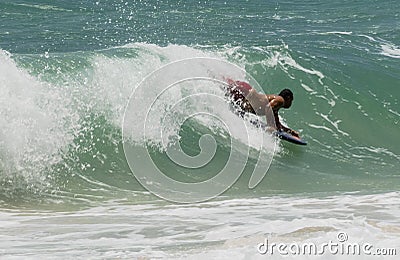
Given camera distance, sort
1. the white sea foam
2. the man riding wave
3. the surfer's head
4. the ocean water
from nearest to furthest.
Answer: the white sea foam < the ocean water < the man riding wave < the surfer's head

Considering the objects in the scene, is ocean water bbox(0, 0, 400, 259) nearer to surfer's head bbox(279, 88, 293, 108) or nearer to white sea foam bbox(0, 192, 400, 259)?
white sea foam bbox(0, 192, 400, 259)

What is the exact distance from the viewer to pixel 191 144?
1214cm

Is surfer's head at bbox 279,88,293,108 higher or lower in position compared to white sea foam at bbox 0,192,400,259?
higher

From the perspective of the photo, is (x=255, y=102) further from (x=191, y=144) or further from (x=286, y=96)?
(x=191, y=144)

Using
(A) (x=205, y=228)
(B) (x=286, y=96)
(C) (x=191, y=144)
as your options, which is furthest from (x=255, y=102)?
(A) (x=205, y=228)

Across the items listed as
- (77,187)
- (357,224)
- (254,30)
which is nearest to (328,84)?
(254,30)

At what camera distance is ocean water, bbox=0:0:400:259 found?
275 inches

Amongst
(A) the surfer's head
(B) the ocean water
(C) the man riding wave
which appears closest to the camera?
(B) the ocean water

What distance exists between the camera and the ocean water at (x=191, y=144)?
22.9 feet

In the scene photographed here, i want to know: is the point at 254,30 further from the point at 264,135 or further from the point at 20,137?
the point at 20,137

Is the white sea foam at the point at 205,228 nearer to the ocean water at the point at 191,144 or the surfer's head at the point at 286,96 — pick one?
the ocean water at the point at 191,144

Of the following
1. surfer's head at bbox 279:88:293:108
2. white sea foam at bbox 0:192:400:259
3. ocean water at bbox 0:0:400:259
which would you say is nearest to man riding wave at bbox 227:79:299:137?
surfer's head at bbox 279:88:293:108

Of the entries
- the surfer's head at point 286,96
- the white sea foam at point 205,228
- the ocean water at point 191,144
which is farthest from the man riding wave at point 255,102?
the white sea foam at point 205,228

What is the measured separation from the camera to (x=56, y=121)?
1097 centimetres
